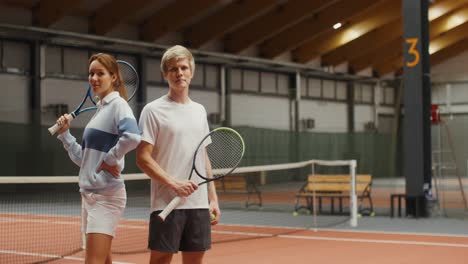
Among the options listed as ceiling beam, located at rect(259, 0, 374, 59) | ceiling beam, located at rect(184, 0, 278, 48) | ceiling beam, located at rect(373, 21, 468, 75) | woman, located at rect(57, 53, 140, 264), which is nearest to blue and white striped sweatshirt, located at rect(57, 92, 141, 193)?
woman, located at rect(57, 53, 140, 264)

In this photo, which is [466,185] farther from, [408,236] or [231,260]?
[231,260]

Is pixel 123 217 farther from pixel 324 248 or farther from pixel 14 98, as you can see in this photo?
pixel 14 98

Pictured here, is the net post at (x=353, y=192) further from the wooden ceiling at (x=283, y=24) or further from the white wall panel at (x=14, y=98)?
the wooden ceiling at (x=283, y=24)

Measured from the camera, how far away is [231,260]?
7438 millimetres

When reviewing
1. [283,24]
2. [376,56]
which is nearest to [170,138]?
[283,24]

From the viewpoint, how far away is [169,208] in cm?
342

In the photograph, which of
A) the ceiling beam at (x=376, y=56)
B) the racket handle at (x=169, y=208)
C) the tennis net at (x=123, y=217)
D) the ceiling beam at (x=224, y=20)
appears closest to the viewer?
the racket handle at (x=169, y=208)

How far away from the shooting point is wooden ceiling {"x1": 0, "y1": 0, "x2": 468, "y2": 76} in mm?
21109

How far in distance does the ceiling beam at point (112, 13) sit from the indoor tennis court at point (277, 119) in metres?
0.04

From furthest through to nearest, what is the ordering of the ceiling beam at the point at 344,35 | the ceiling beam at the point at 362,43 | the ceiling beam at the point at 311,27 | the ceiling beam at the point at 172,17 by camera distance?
1. the ceiling beam at the point at 362,43
2. the ceiling beam at the point at 344,35
3. the ceiling beam at the point at 311,27
4. the ceiling beam at the point at 172,17

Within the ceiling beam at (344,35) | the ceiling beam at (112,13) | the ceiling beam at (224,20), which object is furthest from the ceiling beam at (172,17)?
the ceiling beam at (344,35)

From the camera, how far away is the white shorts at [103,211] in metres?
3.64

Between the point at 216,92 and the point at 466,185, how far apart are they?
12.8 m

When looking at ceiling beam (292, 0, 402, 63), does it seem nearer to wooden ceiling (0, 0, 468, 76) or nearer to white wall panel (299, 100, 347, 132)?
wooden ceiling (0, 0, 468, 76)
